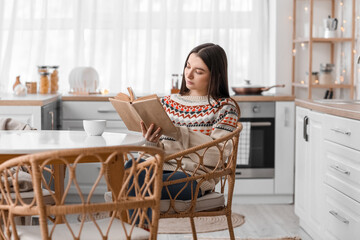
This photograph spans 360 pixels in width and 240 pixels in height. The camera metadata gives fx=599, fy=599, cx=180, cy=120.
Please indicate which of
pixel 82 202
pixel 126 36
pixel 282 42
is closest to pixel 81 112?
pixel 126 36

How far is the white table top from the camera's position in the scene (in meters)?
2.06

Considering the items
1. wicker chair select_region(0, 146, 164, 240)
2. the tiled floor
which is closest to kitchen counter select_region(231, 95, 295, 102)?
the tiled floor

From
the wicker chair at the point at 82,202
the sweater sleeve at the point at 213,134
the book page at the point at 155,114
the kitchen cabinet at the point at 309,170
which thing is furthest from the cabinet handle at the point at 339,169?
the wicker chair at the point at 82,202

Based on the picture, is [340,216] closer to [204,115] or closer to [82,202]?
[204,115]

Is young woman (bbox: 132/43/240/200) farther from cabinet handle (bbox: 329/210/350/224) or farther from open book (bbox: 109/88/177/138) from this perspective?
cabinet handle (bbox: 329/210/350/224)

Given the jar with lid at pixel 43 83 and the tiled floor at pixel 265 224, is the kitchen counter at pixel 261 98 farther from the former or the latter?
the jar with lid at pixel 43 83

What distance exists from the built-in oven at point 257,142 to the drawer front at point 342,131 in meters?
1.43

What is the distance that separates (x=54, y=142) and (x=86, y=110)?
7.47ft

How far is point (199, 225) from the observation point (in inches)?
154

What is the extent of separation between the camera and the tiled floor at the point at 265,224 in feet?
12.0

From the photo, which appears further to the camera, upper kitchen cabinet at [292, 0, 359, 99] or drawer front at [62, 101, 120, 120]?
upper kitchen cabinet at [292, 0, 359, 99]

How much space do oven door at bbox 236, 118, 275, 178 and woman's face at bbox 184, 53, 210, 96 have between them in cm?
192

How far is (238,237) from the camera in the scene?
11.8ft

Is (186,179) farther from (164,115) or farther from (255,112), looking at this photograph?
(255,112)
